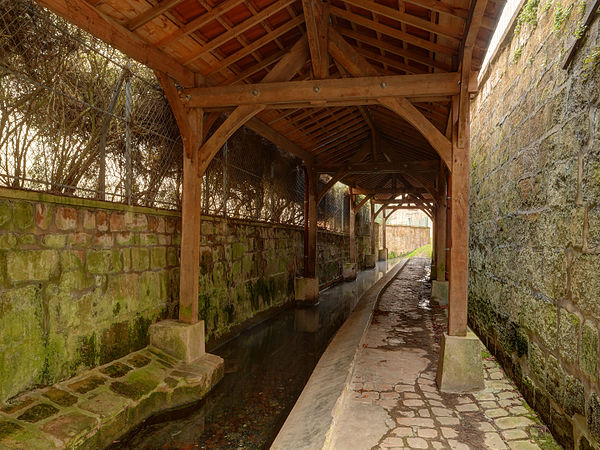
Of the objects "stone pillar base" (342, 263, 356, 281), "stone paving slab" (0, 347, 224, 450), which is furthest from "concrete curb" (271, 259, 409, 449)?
"stone pillar base" (342, 263, 356, 281)

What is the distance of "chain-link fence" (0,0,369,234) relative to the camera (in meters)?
2.98

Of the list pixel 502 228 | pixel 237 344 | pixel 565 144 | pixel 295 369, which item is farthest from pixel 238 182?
pixel 565 144

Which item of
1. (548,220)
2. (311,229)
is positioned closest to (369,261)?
(311,229)

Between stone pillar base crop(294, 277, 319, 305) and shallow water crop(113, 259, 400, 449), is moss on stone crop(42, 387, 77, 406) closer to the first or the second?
shallow water crop(113, 259, 400, 449)

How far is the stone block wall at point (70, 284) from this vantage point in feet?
9.48

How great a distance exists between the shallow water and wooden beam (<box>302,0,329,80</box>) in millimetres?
3638

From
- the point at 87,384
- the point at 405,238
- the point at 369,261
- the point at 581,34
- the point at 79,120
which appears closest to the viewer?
the point at 581,34

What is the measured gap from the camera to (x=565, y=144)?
2596 millimetres

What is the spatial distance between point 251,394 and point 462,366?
224 cm

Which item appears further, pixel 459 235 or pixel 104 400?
pixel 459 235

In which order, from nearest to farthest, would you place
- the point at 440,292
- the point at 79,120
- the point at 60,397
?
the point at 60,397, the point at 79,120, the point at 440,292

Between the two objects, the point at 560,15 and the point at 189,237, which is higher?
the point at 560,15

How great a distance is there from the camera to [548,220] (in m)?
2.87

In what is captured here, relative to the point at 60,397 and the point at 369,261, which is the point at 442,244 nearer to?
Answer: the point at 60,397
